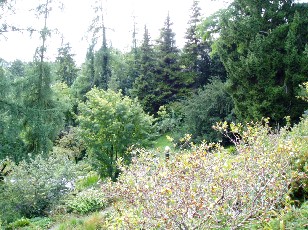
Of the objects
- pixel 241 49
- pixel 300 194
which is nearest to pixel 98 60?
pixel 241 49

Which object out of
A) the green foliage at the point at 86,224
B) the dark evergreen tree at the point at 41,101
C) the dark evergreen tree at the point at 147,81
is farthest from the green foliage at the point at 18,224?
the dark evergreen tree at the point at 147,81

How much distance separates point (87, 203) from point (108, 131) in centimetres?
318

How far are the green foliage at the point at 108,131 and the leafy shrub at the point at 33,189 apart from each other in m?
2.15

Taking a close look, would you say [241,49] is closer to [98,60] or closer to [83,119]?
[83,119]

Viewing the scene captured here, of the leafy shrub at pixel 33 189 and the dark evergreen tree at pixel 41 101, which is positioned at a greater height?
the dark evergreen tree at pixel 41 101

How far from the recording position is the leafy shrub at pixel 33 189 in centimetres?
896

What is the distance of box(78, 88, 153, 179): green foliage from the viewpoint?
11.7 metres

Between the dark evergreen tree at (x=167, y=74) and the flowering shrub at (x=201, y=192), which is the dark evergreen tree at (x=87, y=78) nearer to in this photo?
the dark evergreen tree at (x=167, y=74)

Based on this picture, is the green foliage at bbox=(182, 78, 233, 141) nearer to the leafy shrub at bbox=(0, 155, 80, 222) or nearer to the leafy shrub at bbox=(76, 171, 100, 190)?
the leafy shrub at bbox=(76, 171, 100, 190)

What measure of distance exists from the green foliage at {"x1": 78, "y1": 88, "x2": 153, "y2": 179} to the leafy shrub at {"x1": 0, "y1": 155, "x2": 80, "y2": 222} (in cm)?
215

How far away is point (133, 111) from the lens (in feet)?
40.7

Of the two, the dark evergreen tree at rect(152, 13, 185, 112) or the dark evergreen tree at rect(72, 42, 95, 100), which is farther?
the dark evergreen tree at rect(152, 13, 185, 112)

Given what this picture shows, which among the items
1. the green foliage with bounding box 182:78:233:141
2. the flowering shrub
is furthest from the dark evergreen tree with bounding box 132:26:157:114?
the flowering shrub

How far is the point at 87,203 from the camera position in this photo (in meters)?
9.15
